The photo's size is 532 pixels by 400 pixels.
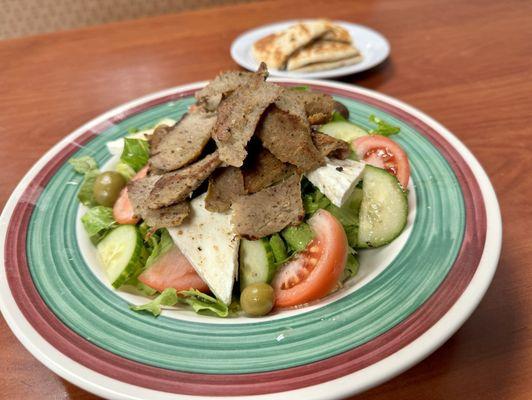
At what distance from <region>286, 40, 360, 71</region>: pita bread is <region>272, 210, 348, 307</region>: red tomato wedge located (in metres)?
2.04

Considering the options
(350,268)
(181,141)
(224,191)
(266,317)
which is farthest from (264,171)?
(266,317)

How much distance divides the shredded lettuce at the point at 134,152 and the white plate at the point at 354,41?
4.54 feet

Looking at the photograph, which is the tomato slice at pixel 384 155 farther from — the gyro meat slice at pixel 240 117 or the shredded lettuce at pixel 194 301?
the shredded lettuce at pixel 194 301

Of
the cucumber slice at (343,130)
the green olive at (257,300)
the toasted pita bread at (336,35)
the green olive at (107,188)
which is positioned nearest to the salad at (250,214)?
the green olive at (257,300)

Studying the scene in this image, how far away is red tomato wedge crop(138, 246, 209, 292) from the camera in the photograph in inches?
76.1

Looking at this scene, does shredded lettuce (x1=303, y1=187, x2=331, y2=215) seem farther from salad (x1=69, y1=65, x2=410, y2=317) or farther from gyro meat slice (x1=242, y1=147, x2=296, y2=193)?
gyro meat slice (x1=242, y1=147, x2=296, y2=193)

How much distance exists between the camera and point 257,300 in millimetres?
1748

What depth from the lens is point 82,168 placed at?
7.80 ft

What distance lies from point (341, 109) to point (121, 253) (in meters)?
1.36

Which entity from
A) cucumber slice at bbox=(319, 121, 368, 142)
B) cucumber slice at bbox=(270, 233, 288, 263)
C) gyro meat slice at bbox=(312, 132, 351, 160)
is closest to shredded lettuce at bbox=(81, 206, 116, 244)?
cucumber slice at bbox=(270, 233, 288, 263)

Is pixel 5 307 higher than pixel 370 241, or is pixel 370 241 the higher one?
pixel 5 307

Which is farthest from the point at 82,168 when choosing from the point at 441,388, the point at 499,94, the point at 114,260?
the point at 499,94

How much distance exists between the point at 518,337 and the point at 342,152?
3.22ft

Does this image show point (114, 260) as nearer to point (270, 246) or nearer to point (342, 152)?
point (270, 246)
